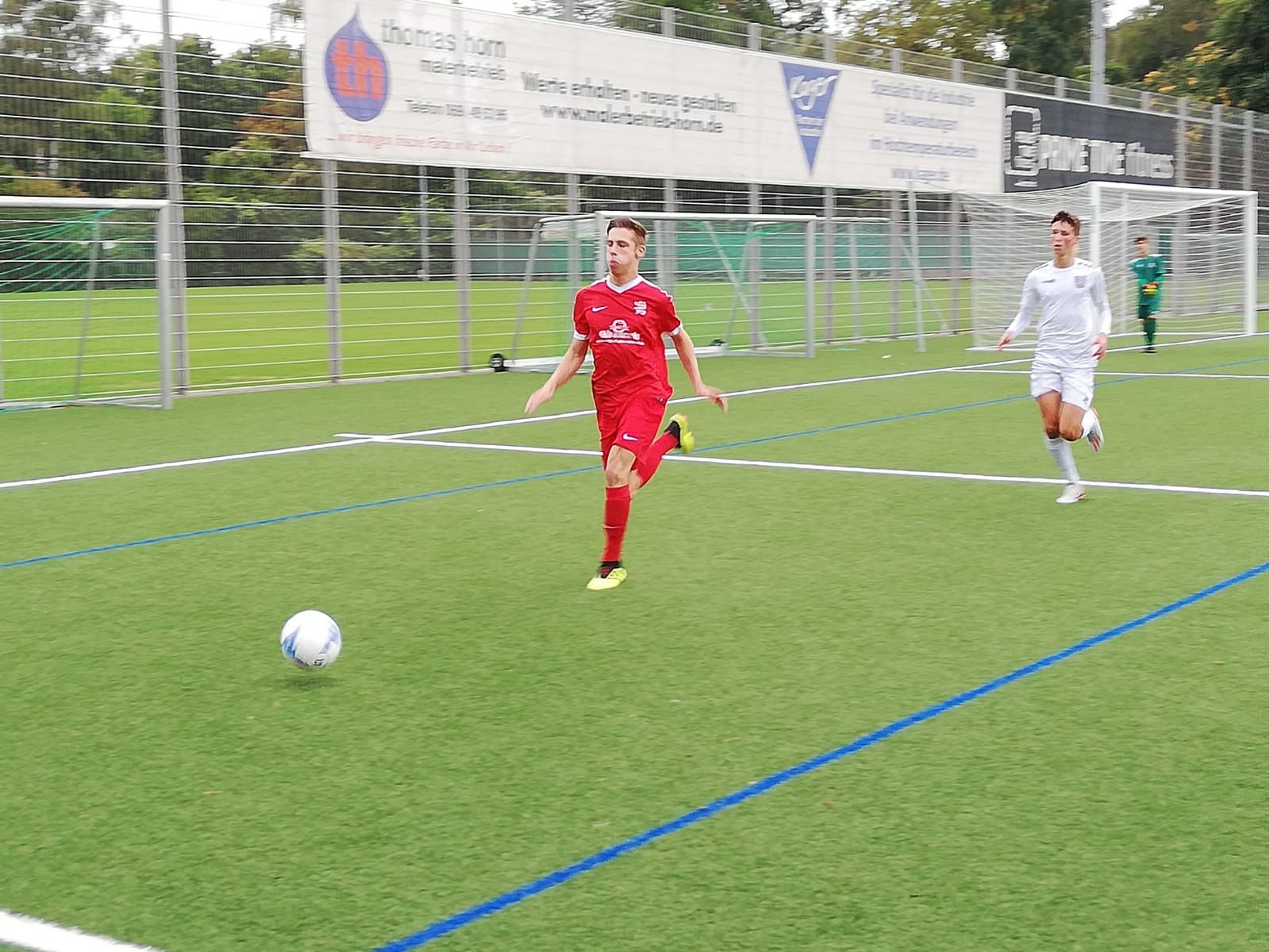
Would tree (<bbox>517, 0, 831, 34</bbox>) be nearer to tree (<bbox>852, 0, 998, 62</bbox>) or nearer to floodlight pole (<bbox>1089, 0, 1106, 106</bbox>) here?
floodlight pole (<bbox>1089, 0, 1106, 106</bbox>)

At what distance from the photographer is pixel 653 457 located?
789 cm

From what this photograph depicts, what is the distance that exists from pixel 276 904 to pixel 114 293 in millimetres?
14231

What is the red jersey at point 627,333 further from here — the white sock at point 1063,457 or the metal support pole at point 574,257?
the metal support pole at point 574,257

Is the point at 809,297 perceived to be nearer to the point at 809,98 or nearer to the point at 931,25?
the point at 809,98

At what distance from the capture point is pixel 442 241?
20281 mm

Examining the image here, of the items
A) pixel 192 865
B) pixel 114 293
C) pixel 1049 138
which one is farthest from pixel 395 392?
pixel 1049 138

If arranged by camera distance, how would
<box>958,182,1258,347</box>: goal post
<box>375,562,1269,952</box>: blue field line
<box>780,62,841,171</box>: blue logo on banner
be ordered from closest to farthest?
<box>375,562,1269,952</box>: blue field line
<box>780,62,841,171</box>: blue logo on banner
<box>958,182,1258,347</box>: goal post

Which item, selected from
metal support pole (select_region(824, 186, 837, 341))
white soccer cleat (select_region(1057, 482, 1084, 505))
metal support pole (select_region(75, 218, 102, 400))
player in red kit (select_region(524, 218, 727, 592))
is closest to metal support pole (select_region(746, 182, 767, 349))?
metal support pole (select_region(824, 186, 837, 341))

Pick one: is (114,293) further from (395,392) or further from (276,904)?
(276,904)

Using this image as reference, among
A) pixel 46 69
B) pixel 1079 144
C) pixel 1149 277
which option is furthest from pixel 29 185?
pixel 1079 144

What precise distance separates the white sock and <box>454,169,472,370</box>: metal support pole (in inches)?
469

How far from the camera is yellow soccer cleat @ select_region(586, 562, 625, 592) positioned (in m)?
7.11

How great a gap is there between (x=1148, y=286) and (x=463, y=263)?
10.9 m

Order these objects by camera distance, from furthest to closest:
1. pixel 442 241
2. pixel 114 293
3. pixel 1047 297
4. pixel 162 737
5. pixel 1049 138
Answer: pixel 1049 138, pixel 442 241, pixel 114 293, pixel 1047 297, pixel 162 737
